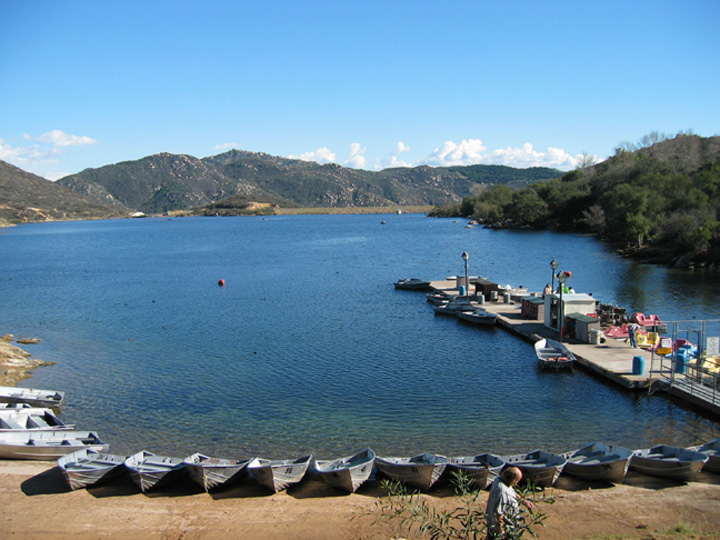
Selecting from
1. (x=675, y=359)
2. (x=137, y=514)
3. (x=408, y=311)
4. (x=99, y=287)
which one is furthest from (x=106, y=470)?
(x=99, y=287)

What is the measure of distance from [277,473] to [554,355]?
14.7 metres

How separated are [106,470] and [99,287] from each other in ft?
146

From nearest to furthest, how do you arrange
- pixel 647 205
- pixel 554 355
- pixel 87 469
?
pixel 87 469, pixel 554 355, pixel 647 205

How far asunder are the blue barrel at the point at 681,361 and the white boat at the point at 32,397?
22955mm

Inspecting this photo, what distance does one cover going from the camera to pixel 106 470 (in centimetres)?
1485

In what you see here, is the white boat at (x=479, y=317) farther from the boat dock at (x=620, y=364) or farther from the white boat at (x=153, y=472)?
the white boat at (x=153, y=472)

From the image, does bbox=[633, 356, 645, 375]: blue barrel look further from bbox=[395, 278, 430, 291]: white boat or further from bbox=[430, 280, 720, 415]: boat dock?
bbox=[395, 278, 430, 291]: white boat

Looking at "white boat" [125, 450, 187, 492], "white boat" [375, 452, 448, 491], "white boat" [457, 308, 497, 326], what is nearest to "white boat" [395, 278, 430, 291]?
"white boat" [457, 308, 497, 326]

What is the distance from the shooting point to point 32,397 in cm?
2136

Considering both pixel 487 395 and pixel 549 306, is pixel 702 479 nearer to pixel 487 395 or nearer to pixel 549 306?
pixel 487 395

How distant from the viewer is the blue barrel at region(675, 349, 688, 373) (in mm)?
21141

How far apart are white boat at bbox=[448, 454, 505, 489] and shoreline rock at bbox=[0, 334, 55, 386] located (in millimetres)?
19590

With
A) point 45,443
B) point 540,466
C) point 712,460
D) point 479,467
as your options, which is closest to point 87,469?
point 45,443

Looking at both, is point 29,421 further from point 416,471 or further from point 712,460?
point 712,460
